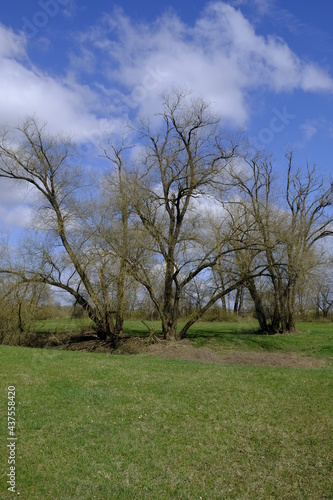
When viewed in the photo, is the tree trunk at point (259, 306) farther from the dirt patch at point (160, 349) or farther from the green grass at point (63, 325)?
the green grass at point (63, 325)

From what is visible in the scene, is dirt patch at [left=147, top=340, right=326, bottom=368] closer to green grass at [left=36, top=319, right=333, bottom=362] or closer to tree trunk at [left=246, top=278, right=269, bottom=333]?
green grass at [left=36, top=319, right=333, bottom=362]

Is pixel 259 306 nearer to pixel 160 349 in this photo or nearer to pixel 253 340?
pixel 253 340

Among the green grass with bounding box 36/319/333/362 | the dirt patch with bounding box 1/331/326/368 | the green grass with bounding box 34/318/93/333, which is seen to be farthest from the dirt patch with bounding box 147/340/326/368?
the green grass with bounding box 34/318/93/333

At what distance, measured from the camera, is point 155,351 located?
63.6ft

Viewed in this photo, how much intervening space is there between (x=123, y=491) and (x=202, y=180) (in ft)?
59.0

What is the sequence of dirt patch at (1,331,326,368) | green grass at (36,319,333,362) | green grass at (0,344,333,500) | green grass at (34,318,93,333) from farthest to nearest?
green grass at (34,318,93,333), green grass at (36,319,333,362), dirt patch at (1,331,326,368), green grass at (0,344,333,500)

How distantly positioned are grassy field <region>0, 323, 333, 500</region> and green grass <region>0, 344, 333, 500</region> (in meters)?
0.02

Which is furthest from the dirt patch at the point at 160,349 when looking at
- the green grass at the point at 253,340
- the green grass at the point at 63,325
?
the green grass at the point at 253,340

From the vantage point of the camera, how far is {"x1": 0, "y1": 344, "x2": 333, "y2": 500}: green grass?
5750 millimetres

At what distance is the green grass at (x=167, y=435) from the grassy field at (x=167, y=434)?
19 millimetres

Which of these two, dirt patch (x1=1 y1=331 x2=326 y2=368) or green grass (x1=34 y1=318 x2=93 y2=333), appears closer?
dirt patch (x1=1 y1=331 x2=326 y2=368)

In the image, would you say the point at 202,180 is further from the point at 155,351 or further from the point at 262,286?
the point at 262,286

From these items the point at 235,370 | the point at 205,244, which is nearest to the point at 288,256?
the point at 205,244

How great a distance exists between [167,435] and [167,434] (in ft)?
0.14
